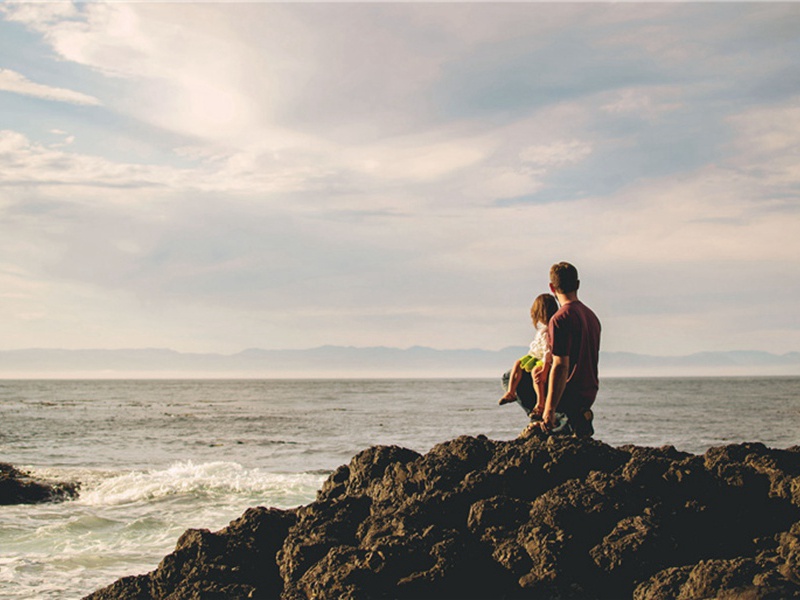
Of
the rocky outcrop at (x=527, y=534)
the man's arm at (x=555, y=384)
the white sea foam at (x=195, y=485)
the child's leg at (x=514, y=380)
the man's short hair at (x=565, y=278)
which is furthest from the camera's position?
the white sea foam at (x=195, y=485)

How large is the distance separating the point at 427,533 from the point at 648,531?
5.48 ft

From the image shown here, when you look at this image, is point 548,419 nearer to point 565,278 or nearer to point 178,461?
point 565,278

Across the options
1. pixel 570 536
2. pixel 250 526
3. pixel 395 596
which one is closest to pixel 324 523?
pixel 250 526

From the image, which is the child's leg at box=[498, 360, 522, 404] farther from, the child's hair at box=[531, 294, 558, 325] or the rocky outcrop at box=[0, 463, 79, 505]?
the rocky outcrop at box=[0, 463, 79, 505]

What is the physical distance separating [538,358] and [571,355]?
1.32 feet

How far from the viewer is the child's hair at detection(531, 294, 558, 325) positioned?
765 cm

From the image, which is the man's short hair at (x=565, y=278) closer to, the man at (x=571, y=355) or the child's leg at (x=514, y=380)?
the man at (x=571, y=355)

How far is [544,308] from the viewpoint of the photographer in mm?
7668

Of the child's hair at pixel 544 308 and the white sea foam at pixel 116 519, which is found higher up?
the child's hair at pixel 544 308

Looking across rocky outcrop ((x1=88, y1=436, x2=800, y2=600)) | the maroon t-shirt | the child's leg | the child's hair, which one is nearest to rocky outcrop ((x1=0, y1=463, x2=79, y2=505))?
rocky outcrop ((x1=88, y1=436, x2=800, y2=600))

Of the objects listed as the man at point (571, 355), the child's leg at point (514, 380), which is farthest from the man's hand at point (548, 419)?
the child's leg at point (514, 380)

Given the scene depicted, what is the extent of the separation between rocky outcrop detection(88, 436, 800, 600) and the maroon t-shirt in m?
0.50

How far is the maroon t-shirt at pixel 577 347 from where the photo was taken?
6988 millimetres

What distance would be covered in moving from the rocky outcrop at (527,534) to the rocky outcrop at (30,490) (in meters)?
10.8
